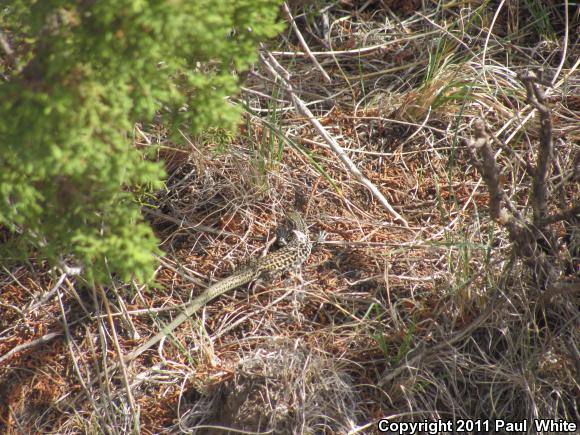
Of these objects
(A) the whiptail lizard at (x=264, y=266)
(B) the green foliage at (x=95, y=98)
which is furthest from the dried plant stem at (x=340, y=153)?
(B) the green foliage at (x=95, y=98)

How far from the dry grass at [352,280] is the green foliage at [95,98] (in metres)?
1.14

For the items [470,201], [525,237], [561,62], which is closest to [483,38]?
[561,62]

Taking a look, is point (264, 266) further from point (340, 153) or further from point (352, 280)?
point (340, 153)

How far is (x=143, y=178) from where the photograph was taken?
1.99 metres

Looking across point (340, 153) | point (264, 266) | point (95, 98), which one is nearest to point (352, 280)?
point (264, 266)

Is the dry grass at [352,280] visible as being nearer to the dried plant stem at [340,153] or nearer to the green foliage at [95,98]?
the dried plant stem at [340,153]

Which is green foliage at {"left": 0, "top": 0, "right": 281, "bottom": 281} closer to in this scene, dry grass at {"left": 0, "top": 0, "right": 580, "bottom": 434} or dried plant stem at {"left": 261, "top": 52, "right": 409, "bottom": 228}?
dry grass at {"left": 0, "top": 0, "right": 580, "bottom": 434}

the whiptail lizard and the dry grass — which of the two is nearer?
the dry grass

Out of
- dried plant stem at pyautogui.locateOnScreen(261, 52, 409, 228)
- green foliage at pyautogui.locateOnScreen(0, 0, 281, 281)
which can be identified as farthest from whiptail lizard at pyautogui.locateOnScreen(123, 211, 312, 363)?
green foliage at pyautogui.locateOnScreen(0, 0, 281, 281)

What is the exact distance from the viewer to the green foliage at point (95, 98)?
1.81 meters

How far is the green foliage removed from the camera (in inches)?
71.3

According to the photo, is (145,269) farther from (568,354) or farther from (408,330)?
(568,354)

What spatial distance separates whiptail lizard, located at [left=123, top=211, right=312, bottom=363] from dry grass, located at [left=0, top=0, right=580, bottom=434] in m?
0.07

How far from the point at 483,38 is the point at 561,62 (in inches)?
21.5
